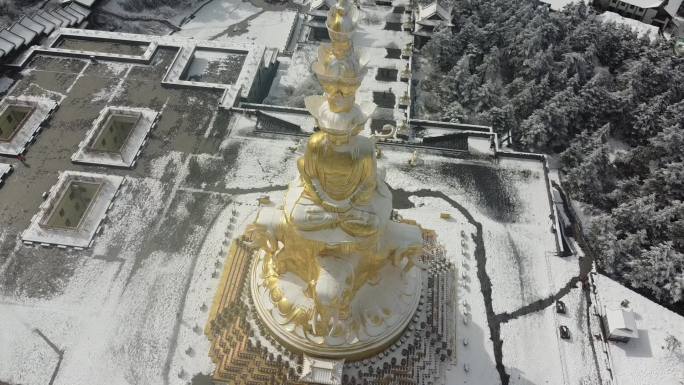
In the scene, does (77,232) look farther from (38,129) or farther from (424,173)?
(424,173)

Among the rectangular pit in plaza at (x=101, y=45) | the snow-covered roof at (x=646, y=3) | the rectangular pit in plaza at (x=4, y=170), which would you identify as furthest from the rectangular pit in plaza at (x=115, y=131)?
the snow-covered roof at (x=646, y=3)

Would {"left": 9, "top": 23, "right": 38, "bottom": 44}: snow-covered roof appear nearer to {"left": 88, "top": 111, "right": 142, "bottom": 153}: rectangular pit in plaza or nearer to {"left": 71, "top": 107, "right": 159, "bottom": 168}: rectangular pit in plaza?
{"left": 71, "top": 107, "right": 159, "bottom": 168}: rectangular pit in plaza

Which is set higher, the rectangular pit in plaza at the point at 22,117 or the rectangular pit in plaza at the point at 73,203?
the rectangular pit in plaza at the point at 22,117

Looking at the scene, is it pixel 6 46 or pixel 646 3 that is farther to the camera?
pixel 646 3

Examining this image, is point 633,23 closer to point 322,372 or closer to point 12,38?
point 322,372

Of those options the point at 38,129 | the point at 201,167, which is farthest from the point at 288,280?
the point at 38,129

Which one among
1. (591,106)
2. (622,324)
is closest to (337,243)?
(622,324)

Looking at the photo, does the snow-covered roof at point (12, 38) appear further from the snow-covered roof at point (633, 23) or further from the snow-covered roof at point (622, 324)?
the snow-covered roof at point (633, 23)
